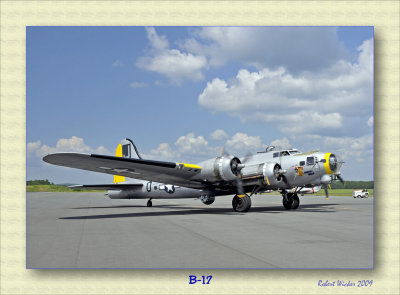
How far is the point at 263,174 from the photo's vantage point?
19.5 m

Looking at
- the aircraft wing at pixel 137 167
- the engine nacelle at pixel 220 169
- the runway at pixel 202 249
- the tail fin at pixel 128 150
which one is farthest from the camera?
the tail fin at pixel 128 150

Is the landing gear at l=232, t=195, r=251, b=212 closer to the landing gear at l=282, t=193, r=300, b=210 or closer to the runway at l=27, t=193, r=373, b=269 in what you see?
the landing gear at l=282, t=193, r=300, b=210

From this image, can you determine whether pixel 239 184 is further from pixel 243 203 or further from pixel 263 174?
pixel 263 174

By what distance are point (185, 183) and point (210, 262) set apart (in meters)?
14.6

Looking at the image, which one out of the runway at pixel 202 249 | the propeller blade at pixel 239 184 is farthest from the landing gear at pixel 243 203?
the runway at pixel 202 249

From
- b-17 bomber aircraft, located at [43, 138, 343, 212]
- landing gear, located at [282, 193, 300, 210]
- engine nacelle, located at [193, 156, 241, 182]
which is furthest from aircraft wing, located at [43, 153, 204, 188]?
landing gear, located at [282, 193, 300, 210]

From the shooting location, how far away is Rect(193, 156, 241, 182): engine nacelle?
62.0 feet

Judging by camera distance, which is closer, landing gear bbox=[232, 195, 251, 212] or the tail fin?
landing gear bbox=[232, 195, 251, 212]

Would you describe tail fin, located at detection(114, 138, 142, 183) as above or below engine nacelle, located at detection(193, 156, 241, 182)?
above

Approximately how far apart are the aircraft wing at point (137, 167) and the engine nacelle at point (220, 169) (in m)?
0.42

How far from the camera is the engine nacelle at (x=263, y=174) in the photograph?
19.4 meters

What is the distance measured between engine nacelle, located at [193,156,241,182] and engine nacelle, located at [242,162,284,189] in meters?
0.74

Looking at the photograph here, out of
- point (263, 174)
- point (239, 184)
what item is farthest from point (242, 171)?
point (263, 174)

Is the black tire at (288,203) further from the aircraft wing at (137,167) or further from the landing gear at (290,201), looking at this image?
the aircraft wing at (137,167)
